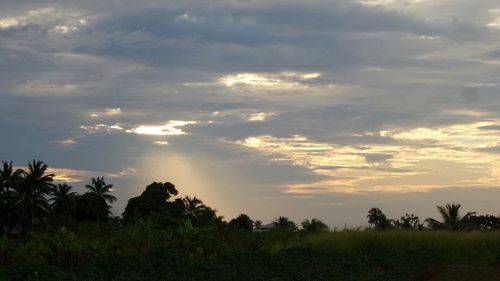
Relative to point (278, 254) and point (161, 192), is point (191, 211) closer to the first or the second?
point (161, 192)

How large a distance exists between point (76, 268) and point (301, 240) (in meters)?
13.4

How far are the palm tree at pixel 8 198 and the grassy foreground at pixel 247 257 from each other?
3310 cm

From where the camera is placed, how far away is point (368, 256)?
68.3 feet

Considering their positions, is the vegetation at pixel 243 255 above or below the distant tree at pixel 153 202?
below

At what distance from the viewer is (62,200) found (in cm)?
6412

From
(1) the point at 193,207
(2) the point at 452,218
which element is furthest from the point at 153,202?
(2) the point at 452,218

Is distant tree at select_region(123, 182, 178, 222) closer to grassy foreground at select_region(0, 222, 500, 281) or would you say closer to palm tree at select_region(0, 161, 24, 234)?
palm tree at select_region(0, 161, 24, 234)

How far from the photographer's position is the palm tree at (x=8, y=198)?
51.3 m

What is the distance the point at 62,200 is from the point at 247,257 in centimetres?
5040

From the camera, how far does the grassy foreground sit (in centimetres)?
1421

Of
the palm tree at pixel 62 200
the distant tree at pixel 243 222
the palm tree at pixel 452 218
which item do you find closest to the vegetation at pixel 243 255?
the palm tree at pixel 452 218

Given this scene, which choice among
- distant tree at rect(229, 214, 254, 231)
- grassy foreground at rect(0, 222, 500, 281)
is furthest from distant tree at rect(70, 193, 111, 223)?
grassy foreground at rect(0, 222, 500, 281)

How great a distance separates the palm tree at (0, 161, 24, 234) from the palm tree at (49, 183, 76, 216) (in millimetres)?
9034

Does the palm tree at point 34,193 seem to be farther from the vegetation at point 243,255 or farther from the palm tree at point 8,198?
the vegetation at point 243,255
